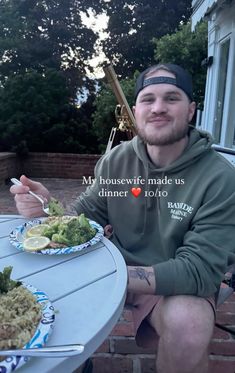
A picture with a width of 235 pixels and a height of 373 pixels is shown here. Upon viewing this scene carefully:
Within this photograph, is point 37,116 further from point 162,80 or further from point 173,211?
point 173,211

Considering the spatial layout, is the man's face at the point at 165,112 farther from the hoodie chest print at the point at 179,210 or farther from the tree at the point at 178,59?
the tree at the point at 178,59

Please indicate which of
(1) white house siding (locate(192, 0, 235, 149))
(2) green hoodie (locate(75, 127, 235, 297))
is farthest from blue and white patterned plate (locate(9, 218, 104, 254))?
(1) white house siding (locate(192, 0, 235, 149))

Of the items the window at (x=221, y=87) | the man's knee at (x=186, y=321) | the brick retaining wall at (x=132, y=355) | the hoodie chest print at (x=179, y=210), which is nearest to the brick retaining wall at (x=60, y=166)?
the window at (x=221, y=87)

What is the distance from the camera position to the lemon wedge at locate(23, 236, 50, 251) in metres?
1.19

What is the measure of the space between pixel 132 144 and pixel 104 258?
69 centimetres

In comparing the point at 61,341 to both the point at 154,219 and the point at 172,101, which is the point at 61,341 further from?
the point at 172,101

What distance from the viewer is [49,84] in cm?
735

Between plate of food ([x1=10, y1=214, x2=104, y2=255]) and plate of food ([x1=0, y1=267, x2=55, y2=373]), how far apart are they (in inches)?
11.8

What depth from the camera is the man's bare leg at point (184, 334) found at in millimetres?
1144

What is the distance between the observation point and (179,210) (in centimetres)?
143

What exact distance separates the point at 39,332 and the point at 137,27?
1110cm

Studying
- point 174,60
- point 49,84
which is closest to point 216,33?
point 174,60

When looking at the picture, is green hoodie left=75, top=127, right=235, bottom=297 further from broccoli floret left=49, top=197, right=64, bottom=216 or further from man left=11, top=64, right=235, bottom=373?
broccoli floret left=49, top=197, right=64, bottom=216

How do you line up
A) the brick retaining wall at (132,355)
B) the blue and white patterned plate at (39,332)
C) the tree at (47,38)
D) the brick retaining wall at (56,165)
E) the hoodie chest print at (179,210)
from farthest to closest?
the tree at (47,38) → the brick retaining wall at (56,165) → the brick retaining wall at (132,355) → the hoodie chest print at (179,210) → the blue and white patterned plate at (39,332)
